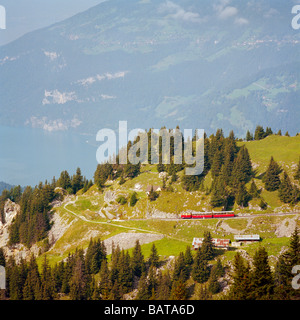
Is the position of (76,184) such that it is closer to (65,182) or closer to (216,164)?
(65,182)

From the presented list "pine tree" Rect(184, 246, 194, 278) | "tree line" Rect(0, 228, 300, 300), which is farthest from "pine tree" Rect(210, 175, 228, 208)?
"pine tree" Rect(184, 246, 194, 278)

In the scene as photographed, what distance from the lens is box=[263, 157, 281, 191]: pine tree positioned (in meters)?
118

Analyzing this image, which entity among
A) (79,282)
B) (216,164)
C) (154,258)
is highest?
(216,164)

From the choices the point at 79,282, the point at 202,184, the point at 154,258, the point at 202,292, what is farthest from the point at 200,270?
the point at 202,184

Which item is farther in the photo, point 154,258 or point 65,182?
point 65,182

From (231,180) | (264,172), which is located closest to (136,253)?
(231,180)

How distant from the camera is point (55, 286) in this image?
94562mm

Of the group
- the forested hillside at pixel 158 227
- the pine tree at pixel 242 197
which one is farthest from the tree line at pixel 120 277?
the pine tree at pixel 242 197

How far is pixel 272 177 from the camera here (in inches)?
4648

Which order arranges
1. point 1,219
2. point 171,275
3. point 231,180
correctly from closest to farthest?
point 171,275, point 231,180, point 1,219
